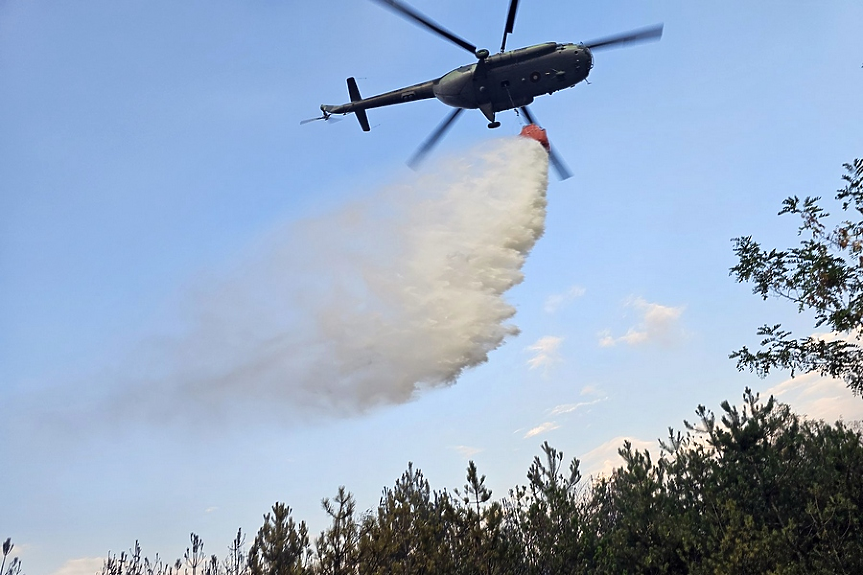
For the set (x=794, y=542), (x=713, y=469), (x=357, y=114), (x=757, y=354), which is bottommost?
(x=794, y=542)

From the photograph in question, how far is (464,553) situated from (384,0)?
687 inches

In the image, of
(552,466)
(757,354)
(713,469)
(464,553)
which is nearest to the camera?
(464,553)

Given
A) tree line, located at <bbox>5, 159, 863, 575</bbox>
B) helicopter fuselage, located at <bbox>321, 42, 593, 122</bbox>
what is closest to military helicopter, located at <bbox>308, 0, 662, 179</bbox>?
helicopter fuselage, located at <bbox>321, 42, 593, 122</bbox>

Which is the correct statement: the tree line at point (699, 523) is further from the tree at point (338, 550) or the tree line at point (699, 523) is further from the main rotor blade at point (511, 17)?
the main rotor blade at point (511, 17)

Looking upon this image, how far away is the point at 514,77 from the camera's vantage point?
24281 millimetres

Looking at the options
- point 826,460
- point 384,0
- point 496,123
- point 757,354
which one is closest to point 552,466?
point 826,460

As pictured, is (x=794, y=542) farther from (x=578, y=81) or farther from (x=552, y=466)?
(x=578, y=81)

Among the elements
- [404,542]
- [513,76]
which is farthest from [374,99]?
[404,542]

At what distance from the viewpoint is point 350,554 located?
13.3 meters

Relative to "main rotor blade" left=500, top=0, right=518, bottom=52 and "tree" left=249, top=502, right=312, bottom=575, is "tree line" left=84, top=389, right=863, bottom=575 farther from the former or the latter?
"main rotor blade" left=500, top=0, right=518, bottom=52

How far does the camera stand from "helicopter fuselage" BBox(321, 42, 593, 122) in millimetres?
23703

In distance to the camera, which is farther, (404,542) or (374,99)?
(374,99)

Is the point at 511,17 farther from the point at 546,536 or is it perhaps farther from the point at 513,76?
the point at 546,536

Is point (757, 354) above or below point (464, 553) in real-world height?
above
